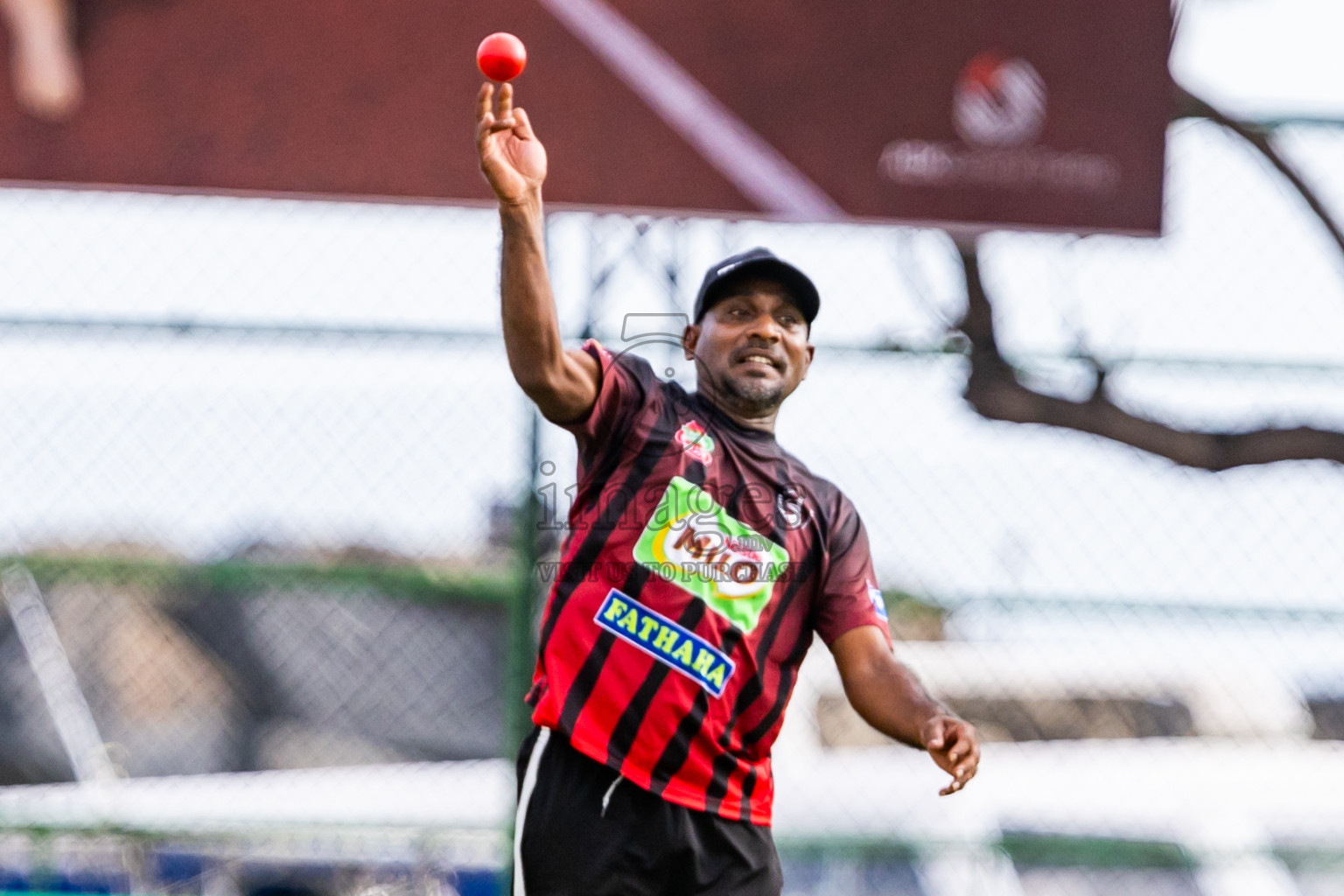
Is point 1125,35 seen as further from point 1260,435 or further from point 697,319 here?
point 697,319

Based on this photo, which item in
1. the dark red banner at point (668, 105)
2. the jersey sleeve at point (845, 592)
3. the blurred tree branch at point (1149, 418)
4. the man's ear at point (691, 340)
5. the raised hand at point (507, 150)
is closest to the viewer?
the raised hand at point (507, 150)

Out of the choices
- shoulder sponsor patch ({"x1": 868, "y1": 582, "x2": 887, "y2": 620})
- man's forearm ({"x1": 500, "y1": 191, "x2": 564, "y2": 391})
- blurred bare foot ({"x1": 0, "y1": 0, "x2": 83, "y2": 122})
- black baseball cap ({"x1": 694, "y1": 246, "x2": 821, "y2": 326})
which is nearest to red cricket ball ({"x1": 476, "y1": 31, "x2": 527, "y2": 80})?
man's forearm ({"x1": 500, "y1": 191, "x2": 564, "y2": 391})

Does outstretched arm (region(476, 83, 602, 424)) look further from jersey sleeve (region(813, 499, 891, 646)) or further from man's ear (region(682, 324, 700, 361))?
jersey sleeve (region(813, 499, 891, 646))

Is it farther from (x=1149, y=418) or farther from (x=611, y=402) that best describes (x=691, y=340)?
(x=1149, y=418)

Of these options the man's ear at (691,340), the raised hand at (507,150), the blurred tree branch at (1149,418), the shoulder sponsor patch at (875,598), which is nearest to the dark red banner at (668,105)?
the blurred tree branch at (1149,418)

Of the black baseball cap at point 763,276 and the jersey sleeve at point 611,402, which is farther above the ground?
the black baseball cap at point 763,276

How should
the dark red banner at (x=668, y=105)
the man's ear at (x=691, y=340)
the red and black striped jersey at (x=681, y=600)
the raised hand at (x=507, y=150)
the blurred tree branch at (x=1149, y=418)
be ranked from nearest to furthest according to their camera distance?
1. the raised hand at (x=507, y=150)
2. the red and black striped jersey at (x=681, y=600)
3. the man's ear at (x=691, y=340)
4. the blurred tree branch at (x=1149, y=418)
5. the dark red banner at (x=668, y=105)

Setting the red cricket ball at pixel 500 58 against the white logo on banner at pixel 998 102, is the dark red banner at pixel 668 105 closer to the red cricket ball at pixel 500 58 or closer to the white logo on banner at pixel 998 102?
the white logo on banner at pixel 998 102

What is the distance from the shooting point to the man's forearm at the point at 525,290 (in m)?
2.19

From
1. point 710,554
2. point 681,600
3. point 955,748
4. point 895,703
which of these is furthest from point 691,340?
point 955,748

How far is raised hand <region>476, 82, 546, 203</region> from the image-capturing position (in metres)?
2.16

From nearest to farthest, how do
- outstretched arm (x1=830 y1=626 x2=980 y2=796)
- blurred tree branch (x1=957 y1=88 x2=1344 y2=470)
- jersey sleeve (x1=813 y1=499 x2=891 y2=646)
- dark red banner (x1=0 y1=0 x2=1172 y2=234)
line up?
outstretched arm (x1=830 y1=626 x2=980 y2=796), jersey sleeve (x1=813 y1=499 x2=891 y2=646), blurred tree branch (x1=957 y1=88 x2=1344 y2=470), dark red banner (x1=0 y1=0 x2=1172 y2=234)

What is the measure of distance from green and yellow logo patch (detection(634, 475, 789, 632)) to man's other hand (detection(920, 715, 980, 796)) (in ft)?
1.34

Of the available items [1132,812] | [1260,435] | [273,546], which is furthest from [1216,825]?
[273,546]
